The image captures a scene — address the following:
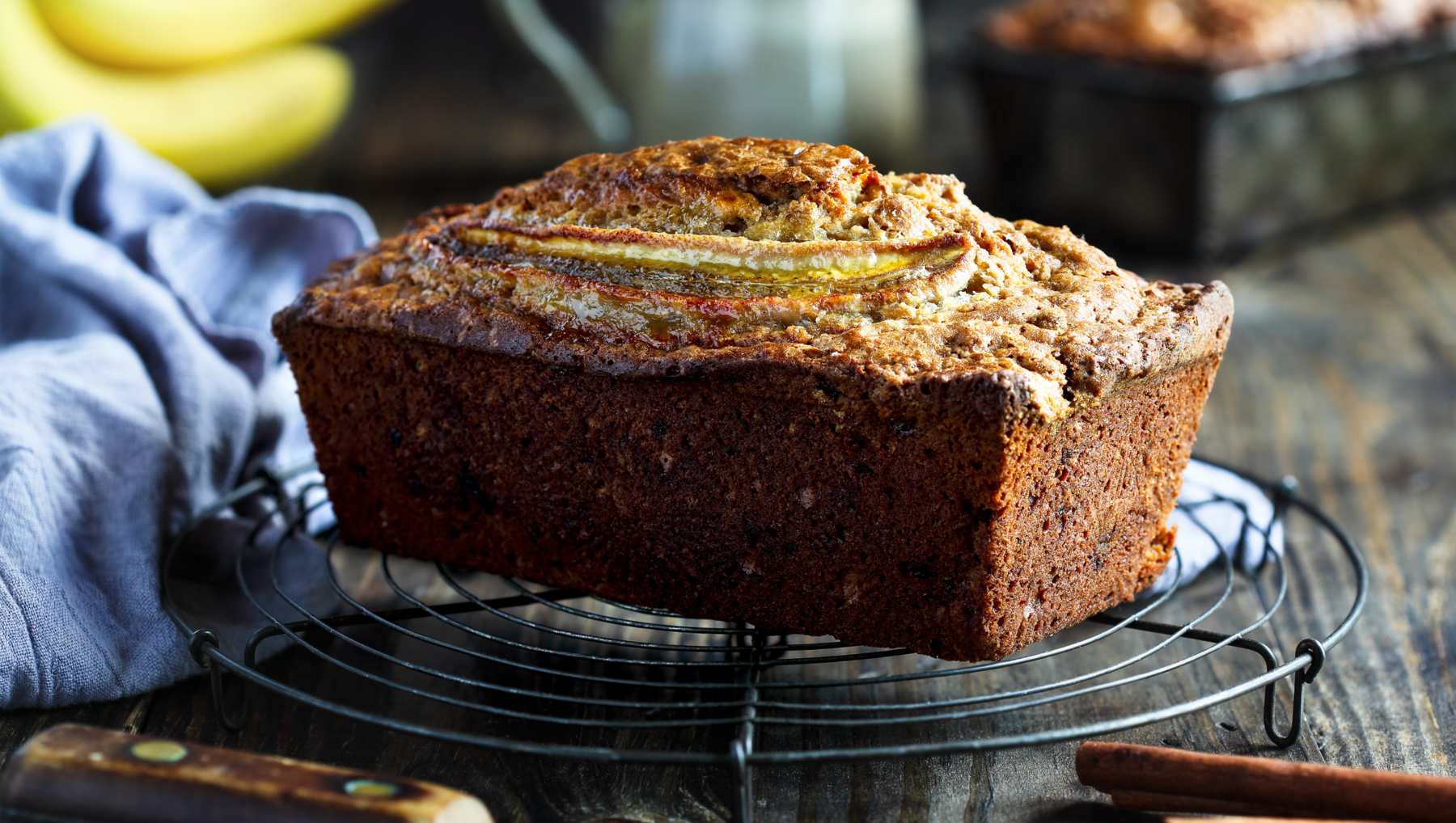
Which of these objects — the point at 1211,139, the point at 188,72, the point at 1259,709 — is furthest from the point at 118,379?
the point at 1211,139

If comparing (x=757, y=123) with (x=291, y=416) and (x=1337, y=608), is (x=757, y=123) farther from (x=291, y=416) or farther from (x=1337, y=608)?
(x=1337, y=608)

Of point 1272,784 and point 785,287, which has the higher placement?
point 785,287

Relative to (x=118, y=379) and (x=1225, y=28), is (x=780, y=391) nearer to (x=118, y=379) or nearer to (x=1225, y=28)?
(x=118, y=379)

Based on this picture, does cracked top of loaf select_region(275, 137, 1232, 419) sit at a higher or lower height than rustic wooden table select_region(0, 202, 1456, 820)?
higher

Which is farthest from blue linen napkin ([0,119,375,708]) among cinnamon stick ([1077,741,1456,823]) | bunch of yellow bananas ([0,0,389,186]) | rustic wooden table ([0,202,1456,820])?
cinnamon stick ([1077,741,1456,823])

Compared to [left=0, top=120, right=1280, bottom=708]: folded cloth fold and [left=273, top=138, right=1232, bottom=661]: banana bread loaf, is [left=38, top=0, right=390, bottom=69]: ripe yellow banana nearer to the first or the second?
[left=0, top=120, right=1280, bottom=708]: folded cloth fold

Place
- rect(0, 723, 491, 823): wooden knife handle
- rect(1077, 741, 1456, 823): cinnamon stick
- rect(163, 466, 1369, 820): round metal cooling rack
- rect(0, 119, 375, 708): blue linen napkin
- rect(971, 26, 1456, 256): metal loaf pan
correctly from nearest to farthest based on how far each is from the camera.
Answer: rect(0, 723, 491, 823): wooden knife handle
rect(1077, 741, 1456, 823): cinnamon stick
rect(163, 466, 1369, 820): round metal cooling rack
rect(0, 119, 375, 708): blue linen napkin
rect(971, 26, 1456, 256): metal loaf pan
